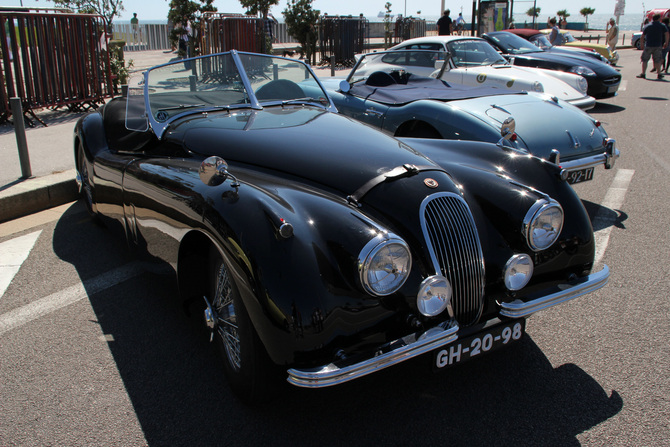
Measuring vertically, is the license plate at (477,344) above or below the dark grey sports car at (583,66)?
below

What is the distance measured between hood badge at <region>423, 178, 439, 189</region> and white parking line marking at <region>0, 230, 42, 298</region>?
9.90ft

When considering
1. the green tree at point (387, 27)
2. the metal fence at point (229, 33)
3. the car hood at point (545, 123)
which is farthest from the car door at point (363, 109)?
the green tree at point (387, 27)

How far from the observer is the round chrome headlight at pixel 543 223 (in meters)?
2.82

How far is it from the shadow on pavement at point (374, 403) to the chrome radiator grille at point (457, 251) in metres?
0.36

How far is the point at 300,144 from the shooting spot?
3.29 m

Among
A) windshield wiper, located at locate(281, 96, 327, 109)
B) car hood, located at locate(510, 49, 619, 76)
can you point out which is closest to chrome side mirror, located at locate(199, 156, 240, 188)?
windshield wiper, located at locate(281, 96, 327, 109)

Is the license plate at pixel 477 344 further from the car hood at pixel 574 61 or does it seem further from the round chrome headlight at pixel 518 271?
the car hood at pixel 574 61

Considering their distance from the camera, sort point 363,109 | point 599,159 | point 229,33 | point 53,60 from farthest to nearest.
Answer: point 229,33
point 53,60
point 363,109
point 599,159

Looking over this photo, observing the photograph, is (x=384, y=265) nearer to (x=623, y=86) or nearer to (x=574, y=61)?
(x=574, y=61)

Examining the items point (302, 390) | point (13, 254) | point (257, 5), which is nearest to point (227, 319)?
point (302, 390)

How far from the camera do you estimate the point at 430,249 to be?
2.57m

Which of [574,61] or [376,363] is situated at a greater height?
[574,61]

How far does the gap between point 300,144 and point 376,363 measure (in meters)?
1.52

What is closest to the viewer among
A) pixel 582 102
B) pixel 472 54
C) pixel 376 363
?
pixel 376 363
